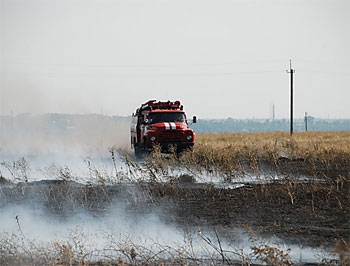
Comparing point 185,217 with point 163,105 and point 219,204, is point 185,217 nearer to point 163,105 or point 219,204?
point 219,204

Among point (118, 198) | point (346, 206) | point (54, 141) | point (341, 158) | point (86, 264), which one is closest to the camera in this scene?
point (86, 264)

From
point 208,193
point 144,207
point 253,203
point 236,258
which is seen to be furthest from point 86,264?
point 208,193

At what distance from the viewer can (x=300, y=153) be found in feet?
97.9

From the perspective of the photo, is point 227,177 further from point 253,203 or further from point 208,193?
point 253,203

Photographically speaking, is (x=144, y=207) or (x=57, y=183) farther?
(x=57, y=183)

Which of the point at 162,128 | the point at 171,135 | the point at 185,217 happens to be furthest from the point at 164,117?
the point at 185,217

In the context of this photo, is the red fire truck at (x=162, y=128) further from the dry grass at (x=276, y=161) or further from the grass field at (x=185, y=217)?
the grass field at (x=185, y=217)

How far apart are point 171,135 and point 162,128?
1.67 feet

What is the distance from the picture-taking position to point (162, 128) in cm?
2944

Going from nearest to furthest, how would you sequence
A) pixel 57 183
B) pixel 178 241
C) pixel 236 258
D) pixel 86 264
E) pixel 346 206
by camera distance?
pixel 86 264
pixel 236 258
pixel 178 241
pixel 346 206
pixel 57 183

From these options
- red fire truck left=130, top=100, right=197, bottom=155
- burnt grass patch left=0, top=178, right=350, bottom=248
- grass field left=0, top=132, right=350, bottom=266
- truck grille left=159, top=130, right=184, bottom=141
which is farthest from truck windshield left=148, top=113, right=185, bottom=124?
burnt grass patch left=0, top=178, right=350, bottom=248

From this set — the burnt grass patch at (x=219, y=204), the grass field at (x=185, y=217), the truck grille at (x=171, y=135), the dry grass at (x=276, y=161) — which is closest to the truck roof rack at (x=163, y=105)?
the truck grille at (x=171, y=135)

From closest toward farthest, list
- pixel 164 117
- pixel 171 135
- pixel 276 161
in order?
pixel 276 161 < pixel 171 135 < pixel 164 117

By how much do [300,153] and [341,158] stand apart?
4044 millimetres
